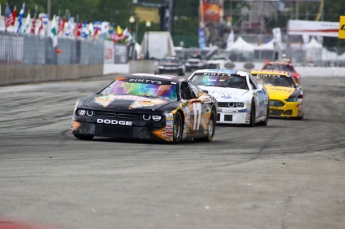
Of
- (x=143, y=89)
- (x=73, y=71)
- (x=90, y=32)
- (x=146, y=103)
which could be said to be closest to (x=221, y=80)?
(x=143, y=89)

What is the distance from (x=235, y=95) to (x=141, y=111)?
685cm

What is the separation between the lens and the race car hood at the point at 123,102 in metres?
15.9

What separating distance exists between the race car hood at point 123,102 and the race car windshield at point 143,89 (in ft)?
0.90

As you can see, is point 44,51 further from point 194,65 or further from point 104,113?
point 194,65

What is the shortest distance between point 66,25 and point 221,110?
1788 inches

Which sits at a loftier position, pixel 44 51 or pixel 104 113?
pixel 104 113

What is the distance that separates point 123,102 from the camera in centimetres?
1605

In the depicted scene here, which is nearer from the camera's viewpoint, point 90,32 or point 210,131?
point 210,131

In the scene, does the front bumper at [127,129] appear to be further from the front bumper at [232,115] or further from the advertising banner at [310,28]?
the advertising banner at [310,28]

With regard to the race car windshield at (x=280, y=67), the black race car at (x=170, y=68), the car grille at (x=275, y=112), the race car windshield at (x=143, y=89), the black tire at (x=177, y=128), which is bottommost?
the black race car at (x=170, y=68)

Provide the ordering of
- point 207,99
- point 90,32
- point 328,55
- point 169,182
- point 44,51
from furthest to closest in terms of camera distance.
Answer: point 328,55 → point 90,32 → point 44,51 → point 207,99 → point 169,182

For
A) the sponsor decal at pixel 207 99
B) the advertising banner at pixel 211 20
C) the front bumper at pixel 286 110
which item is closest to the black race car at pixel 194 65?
the advertising banner at pixel 211 20

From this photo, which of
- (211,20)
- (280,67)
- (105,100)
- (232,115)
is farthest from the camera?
(211,20)

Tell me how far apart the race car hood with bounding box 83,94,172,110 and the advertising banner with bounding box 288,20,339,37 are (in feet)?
295
